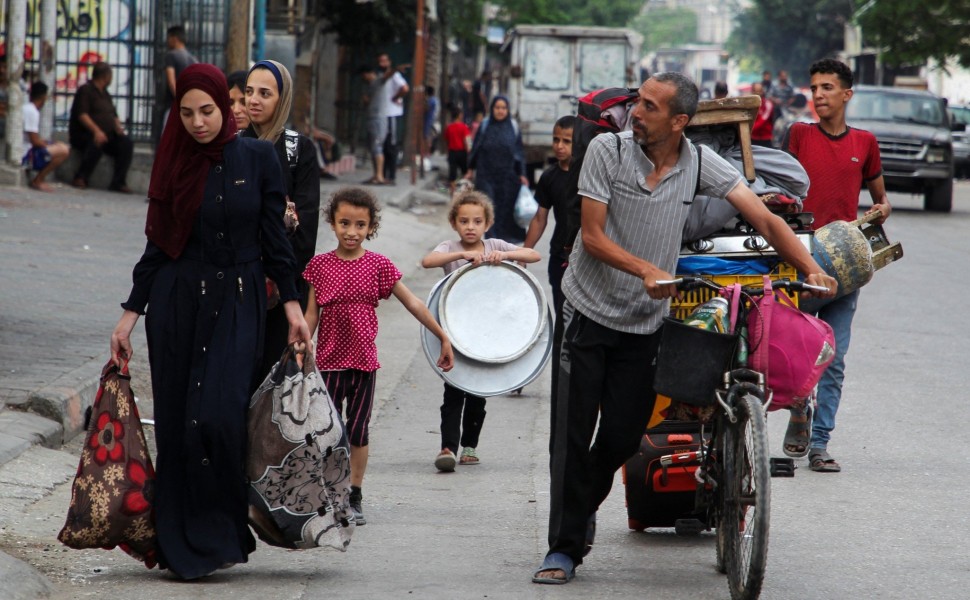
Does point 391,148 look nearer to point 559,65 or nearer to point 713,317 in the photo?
point 559,65

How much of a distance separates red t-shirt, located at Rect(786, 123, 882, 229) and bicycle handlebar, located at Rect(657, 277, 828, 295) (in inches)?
88.3

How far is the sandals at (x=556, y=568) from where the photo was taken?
4984 millimetres

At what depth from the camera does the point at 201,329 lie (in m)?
4.95

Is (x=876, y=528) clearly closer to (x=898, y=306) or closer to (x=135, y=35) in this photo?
(x=898, y=306)

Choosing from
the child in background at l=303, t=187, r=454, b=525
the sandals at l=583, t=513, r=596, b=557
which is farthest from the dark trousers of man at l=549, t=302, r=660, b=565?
the child in background at l=303, t=187, r=454, b=525

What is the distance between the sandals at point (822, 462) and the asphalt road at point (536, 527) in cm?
6

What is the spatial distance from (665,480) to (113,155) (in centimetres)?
1462

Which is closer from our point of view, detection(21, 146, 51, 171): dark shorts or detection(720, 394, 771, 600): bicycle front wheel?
detection(720, 394, 771, 600): bicycle front wheel

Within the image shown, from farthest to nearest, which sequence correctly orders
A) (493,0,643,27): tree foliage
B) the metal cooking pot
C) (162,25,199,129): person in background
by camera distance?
(493,0,643,27): tree foliage
(162,25,199,129): person in background
the metal cooking pot

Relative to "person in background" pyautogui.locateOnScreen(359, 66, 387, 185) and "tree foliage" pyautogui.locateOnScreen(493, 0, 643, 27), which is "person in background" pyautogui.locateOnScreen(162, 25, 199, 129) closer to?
"person in background" pyautogui.locateOnScreen(359, 66, 387, 185)

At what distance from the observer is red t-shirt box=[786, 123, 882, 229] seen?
7080 mm

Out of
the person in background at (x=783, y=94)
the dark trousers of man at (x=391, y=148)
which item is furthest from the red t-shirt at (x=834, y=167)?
the person in background at (x=783, y=94)

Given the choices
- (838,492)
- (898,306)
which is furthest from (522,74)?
(838,492)

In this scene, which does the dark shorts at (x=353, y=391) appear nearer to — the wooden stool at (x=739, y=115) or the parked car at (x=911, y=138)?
the wooden stool at (x=739, y=115)
